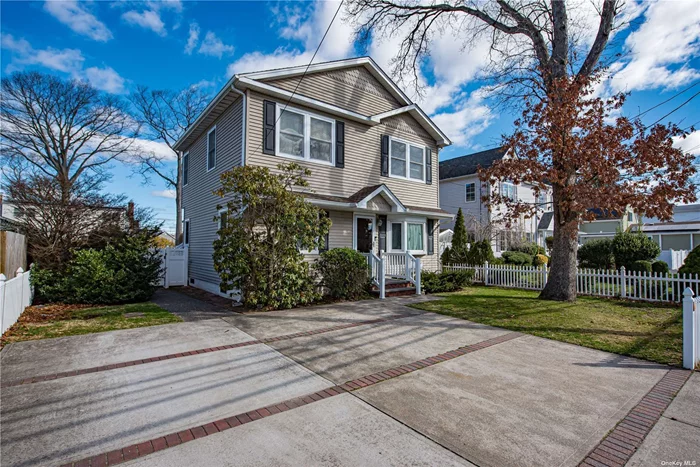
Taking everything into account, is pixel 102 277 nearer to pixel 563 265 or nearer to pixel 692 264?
pixel 563 265

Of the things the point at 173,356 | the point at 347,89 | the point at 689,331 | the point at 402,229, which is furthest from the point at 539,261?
the point at 173,356

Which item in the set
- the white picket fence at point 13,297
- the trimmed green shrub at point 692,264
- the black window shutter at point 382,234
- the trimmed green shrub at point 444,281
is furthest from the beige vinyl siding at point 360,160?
the trimmed green shrub at point 692,264

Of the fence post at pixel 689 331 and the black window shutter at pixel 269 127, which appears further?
the black window shutter at pixel 269 127

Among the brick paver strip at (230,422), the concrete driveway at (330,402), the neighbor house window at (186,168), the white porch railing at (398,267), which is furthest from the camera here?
the neighbor house window at (186,168)

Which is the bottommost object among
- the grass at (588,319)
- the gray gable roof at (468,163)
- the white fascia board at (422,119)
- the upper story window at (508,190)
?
the grass at (588,319)

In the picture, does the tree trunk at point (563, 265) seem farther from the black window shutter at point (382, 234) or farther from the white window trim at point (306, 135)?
the white window trim at point (306, 135)

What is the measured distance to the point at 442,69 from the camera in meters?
13.1

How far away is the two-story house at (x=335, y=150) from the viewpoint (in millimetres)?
10180

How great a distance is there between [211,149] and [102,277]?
546 cm

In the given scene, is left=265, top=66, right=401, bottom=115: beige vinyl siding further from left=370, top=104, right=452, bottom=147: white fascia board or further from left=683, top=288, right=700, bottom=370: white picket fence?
left=683, top=288, right=700, bottom=370: white picket fence

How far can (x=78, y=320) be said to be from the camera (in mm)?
7266

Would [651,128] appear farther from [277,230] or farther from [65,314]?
[65,314]

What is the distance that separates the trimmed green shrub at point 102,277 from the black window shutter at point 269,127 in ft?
14.8

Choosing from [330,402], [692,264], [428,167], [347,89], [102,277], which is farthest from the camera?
[428,167]
